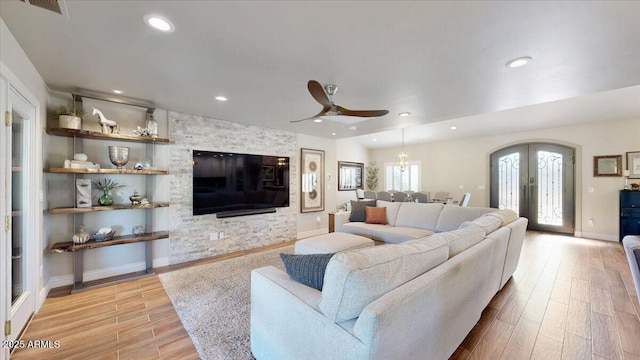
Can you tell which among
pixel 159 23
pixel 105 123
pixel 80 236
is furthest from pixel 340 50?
pixel 80 236

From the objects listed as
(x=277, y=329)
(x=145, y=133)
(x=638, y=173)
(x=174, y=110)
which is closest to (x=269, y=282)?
(x=277, y=329)

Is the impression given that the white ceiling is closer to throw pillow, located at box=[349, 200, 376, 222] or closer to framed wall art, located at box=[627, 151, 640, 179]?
throw pillow, located at box=[349, 200, 376, 222]

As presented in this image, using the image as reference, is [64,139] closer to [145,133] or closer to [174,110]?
[145,133]

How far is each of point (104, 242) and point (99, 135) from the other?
4.35 ft

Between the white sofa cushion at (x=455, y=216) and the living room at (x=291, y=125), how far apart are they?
1.51 meters

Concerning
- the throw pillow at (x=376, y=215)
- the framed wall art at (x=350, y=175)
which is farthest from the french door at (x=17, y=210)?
the framed wall art at (x=350, y=175)

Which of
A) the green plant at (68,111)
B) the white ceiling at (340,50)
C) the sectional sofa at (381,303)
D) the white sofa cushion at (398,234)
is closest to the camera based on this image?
the sectional sofa at (381,303)

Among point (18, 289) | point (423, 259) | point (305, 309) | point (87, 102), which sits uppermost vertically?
point (87, 102)

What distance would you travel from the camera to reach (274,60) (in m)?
2.22

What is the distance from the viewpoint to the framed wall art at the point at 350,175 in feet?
26.9

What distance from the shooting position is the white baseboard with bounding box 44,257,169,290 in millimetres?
3032

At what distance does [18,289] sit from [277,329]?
2605 millimetres

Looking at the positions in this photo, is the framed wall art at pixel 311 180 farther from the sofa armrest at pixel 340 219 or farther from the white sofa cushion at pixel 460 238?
the white sofa cushion at pixel 460 238

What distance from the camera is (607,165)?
526cm
